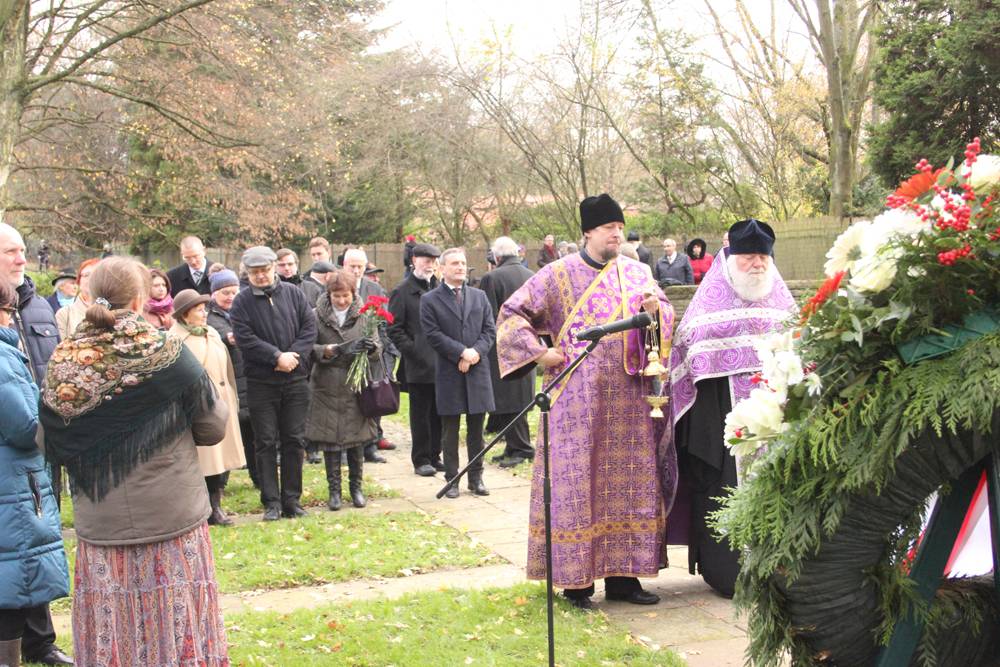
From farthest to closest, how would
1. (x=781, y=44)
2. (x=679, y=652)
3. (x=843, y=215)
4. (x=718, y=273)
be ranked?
(x=781, y=44), (x=843, y=215), (x=718, y=273), (x=679, y=652)

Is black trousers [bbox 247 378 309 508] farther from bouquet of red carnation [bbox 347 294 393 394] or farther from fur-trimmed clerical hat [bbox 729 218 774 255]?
→ fur-trimmed clerical hat [bbox 729 218 774 255]

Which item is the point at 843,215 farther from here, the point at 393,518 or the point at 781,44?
the point at 393,518

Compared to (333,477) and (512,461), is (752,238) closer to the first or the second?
(333,477)

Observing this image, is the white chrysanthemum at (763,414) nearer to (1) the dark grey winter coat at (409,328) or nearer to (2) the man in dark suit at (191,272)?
(1) the dark grey winter coat at (409,328)

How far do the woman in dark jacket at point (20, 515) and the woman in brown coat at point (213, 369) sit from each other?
126 inches

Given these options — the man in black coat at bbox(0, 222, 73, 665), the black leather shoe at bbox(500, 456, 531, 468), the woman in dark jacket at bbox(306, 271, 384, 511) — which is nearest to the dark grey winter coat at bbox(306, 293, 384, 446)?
the woman in dark jacket at bbox(306, 271, 384, 511)

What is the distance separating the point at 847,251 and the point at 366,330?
20.3 feet

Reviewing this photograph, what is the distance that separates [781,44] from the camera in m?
20.3

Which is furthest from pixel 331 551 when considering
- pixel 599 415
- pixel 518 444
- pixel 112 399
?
pixel 518 444

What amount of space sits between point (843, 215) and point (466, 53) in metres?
9.48

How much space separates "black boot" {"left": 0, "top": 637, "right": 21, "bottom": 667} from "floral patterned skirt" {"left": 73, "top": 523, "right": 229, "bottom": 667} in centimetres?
49

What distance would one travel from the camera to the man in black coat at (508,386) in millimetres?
10586

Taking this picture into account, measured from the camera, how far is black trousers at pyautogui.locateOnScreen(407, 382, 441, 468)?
10.0m

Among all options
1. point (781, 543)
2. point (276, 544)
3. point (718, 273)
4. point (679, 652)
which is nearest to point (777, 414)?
point (781, 543)
